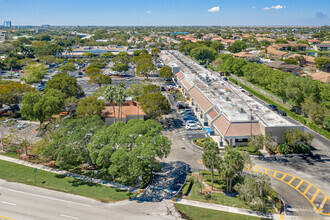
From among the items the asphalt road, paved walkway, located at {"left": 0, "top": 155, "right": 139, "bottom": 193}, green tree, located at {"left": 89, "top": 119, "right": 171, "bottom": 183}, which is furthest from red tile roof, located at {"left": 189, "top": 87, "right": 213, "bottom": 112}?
the asphalt road

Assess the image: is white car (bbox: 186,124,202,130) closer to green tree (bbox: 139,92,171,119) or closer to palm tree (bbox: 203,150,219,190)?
green tree (bbox: 139,92,171,119)

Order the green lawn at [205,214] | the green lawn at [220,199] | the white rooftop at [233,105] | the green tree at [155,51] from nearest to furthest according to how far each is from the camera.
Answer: the green lawn at [205,214] → the green lawn at [220,199] → the white rooftop at [233,105] → the green tree at [155,51]

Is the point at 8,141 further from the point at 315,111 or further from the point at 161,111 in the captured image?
the point at 315,111

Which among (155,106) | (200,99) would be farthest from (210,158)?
(200,99)

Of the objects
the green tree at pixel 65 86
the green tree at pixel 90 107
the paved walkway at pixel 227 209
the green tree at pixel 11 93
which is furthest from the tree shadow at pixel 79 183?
the green tree at pixel 11 93

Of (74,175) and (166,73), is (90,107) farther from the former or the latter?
(166,73)

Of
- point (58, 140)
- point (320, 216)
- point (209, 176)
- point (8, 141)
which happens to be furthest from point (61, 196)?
point (320, 216)

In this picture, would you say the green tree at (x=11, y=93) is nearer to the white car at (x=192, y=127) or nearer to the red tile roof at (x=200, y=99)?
the white car at (x=192, y=127)
